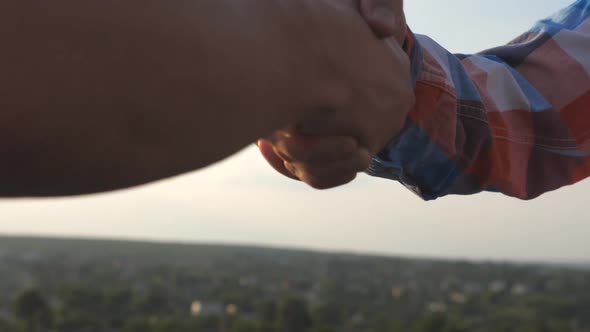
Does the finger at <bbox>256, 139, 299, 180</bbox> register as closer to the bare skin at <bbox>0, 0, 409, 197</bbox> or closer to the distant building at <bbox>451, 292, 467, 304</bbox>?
the bare skin at <bbox>0, 0, 409, 197</bbox>

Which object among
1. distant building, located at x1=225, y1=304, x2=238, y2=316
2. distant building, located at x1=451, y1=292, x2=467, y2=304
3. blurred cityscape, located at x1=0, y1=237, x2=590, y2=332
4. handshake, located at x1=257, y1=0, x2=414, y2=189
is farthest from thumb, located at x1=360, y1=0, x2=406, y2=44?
distant building, located at x1=451, y1=292, x2=467, y2=304

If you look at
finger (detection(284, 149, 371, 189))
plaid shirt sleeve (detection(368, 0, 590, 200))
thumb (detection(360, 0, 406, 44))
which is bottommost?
plaid shirt sleeve (detection(368, 0, 590, 200))

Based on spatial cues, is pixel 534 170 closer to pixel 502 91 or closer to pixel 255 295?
pixel 502 91

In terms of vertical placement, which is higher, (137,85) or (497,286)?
(137,85)

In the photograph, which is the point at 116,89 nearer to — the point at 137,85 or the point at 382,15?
the point at 137,85

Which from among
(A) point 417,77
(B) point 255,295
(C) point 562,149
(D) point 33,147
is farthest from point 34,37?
(B) point 255,295

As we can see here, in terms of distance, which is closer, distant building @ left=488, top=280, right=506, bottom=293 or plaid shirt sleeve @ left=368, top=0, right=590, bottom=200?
plaid shirt sleeve @ left=368, top=0, right=590, bottom=200

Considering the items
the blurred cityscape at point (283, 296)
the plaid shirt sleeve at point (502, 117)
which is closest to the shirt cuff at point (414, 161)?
the plaid shirt sleeve at point (502, 117)

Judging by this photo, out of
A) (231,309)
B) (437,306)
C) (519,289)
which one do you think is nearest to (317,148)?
(231,309)
